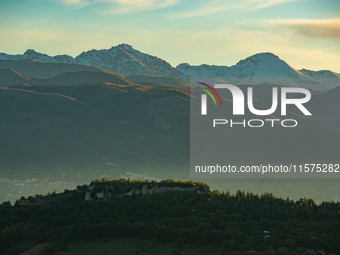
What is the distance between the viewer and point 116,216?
78.8 m

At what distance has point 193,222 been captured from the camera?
69.8m

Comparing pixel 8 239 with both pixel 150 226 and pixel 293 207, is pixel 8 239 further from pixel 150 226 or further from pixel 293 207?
pixel 293 207

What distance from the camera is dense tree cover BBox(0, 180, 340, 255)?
60394mm

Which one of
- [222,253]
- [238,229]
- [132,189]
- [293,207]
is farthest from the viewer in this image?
[132,189]

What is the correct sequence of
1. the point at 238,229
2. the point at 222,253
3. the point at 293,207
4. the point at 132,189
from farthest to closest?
the point at 132,189, the point at 293,207, the point at 238,229, the point at 222,253

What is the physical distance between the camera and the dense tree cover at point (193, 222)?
60.4m

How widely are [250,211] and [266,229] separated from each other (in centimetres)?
1116

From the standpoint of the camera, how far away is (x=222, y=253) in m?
57.3

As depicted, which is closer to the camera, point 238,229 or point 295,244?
point 295,244

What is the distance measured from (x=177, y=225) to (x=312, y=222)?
22.7 meters

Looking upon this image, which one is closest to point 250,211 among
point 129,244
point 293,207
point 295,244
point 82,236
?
point 293,207

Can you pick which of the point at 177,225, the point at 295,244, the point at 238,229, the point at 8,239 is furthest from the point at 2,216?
the point at 295,244

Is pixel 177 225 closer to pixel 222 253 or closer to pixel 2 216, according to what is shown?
pixel 222 253

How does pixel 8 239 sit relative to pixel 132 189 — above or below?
below
